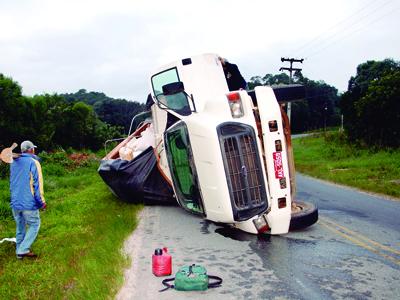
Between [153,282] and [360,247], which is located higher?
[153,282]

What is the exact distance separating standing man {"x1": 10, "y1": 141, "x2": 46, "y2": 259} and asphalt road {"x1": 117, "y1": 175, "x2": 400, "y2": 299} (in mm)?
1497

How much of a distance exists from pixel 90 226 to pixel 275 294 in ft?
15.9

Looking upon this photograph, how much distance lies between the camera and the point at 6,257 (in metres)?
6.65

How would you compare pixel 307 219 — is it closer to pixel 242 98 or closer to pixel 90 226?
pixel 242 98

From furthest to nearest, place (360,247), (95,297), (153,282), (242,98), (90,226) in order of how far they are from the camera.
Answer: (90,226) < (242,98) < (360,247) < (153,282) < (95,297)

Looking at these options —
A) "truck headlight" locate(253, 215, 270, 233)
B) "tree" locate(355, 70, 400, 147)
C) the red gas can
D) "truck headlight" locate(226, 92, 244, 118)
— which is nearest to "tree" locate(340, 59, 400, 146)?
"tree" locate(355, 70, 400, 147)

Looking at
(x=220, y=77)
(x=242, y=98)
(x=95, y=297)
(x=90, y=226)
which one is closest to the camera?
(x=95, y=297)

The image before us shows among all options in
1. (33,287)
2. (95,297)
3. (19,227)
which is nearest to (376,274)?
(95,297)

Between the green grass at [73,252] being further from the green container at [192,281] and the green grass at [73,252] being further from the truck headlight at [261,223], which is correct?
the truck headlight at [261,223]

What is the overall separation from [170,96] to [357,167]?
13807mm

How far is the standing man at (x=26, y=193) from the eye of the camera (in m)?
6.21

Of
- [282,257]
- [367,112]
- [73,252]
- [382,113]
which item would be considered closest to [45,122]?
[367,112]

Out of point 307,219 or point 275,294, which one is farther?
point 307,219

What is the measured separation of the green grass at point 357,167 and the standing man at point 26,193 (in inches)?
395
